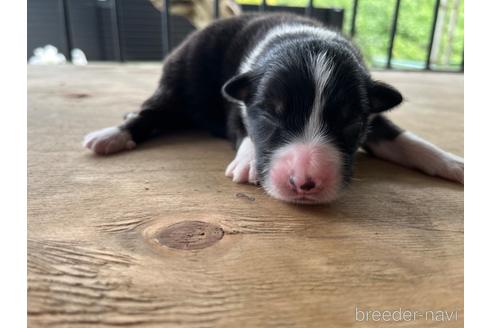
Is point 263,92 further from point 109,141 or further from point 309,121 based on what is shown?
point 109,141

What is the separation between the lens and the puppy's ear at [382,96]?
168 cm

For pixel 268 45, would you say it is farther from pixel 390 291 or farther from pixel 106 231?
pixel 390 291

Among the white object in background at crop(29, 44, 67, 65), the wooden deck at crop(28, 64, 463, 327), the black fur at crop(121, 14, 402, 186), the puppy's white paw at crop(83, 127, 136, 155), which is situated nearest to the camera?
the wooden deck at crop(28, 64, 463, 327)

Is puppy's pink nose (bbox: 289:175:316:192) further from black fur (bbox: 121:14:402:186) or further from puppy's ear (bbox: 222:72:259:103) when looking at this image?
puppy's ear (bbox: 222:72:259:103)

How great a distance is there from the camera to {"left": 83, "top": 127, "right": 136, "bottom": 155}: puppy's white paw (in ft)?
6.00

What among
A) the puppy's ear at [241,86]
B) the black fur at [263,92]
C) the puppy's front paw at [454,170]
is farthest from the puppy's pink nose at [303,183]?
the puppy's front paw at [454,170]

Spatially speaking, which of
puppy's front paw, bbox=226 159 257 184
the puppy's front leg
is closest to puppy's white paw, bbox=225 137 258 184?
puppy's front paw, bbox=226 159 257 184

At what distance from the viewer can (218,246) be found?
1084 millimetres

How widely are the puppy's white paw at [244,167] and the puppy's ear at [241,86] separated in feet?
0.63

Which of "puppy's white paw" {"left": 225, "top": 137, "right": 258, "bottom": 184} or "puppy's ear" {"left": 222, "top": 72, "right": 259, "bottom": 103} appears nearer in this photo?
"puppy's white paw" {"left": 225, "top": 137, "right": 258, "bottom": 184}

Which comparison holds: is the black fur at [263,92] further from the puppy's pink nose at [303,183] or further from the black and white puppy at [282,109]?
the puppy's pink nose at [303,183]

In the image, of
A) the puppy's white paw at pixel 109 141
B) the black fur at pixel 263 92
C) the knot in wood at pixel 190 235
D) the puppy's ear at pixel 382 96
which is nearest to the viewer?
the knot in wood at pixel 190 235

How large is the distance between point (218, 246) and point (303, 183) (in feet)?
1.13

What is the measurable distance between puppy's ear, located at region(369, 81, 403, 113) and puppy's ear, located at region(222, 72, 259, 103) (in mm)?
458
